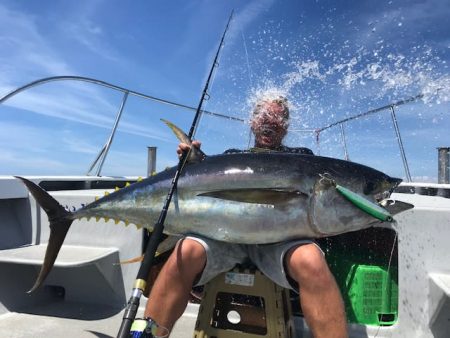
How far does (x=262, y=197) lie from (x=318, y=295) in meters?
0.49

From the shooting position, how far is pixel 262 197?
1.80m

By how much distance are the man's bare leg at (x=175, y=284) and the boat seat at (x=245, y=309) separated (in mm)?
226

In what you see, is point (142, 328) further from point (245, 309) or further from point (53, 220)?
point (53, 220)

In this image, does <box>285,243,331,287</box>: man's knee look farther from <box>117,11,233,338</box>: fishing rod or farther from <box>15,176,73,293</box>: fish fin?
<box>15,176,73,293</box>: fish fin

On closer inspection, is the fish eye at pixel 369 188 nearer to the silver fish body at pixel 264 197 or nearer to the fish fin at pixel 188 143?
the silver fish body at pixel 264 197

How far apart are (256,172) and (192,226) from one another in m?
0.42

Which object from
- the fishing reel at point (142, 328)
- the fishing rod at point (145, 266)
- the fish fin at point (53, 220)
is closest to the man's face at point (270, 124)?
the fishing rod at point (145, 266)

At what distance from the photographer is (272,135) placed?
287 cm

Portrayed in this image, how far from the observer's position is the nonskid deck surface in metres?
2.53

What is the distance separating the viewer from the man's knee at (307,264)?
173 cm

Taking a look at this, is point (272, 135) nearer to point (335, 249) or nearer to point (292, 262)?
point (335, 249)

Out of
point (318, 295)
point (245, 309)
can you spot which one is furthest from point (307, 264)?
point (245, 309)

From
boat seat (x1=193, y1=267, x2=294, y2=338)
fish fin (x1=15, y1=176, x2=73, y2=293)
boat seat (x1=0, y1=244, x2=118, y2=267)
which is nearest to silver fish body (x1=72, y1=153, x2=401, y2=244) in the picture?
boat seat (x1=193, y1=267, x2=294, y2=338)

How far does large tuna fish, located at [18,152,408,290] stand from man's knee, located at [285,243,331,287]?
7cm
